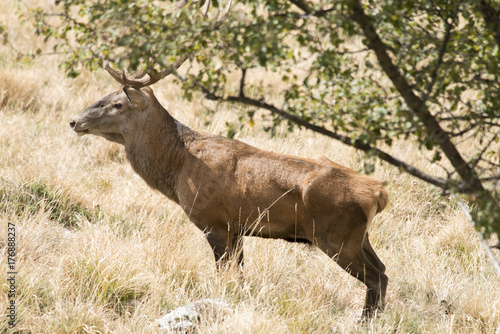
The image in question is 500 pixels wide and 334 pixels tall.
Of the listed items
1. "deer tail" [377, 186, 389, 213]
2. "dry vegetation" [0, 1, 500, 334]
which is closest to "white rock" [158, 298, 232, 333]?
"dry vegetation" [0, 1, 500, 334]

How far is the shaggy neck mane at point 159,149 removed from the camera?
20.0ft

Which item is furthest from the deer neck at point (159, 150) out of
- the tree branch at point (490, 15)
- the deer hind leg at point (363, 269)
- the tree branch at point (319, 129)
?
the tree branch at point (490, 15)

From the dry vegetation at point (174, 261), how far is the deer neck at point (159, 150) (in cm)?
52

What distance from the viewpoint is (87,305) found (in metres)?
4.85

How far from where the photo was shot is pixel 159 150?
6.18 m

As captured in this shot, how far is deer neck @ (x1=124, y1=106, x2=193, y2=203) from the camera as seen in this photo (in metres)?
6.10

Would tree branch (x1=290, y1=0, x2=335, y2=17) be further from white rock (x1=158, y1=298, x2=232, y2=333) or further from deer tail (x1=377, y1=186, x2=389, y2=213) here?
white rock (x1=158, y1=298, x2=232, y2=333)

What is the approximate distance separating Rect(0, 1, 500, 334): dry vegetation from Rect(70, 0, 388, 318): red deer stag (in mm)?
389

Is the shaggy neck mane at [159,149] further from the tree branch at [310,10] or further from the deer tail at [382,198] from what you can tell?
the tree branch at [310,10]

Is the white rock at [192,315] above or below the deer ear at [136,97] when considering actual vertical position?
below

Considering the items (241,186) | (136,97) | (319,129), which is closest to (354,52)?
(319,129)

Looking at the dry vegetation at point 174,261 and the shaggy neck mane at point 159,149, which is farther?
the shaggy neck mane at point 159,149

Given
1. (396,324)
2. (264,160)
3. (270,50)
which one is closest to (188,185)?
(264,160)

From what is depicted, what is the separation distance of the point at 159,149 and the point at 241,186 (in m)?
1.10
